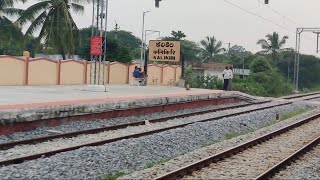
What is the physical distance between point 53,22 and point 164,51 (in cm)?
896

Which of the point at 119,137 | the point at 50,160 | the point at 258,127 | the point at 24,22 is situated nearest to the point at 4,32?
the point at 24,22

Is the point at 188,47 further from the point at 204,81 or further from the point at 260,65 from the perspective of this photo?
the point at 204,81

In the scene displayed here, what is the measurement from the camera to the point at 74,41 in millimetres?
40688

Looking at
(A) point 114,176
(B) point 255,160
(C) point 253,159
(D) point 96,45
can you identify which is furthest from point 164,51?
(A) point 114,176

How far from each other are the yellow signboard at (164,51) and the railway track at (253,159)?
64.4 ft

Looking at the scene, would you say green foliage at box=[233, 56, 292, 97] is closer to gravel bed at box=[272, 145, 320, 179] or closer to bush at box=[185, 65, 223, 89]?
bush at box=[185, 65, 223, 89]

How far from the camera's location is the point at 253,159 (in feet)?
38.9

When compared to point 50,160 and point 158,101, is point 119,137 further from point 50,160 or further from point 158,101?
point 158,101

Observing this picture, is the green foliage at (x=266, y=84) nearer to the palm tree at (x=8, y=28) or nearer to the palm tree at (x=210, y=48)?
the palm tree at (x=8, y=28)

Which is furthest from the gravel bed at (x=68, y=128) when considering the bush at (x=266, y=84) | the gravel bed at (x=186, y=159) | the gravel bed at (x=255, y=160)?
the bush at (x=266, y=84)

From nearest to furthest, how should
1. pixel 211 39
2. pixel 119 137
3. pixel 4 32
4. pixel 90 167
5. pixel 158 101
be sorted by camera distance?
pixel 90 167, pixel 119 137, pixel 158 101, pixel 4 32, pixel 211 39

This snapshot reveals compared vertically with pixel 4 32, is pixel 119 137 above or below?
below

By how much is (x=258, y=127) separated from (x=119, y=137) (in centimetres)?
747

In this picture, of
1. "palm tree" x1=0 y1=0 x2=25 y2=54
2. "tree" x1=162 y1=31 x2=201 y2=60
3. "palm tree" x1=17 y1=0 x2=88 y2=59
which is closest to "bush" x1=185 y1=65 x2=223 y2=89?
"palm tree" x1=17 y1=0 x2=88 y2=59
